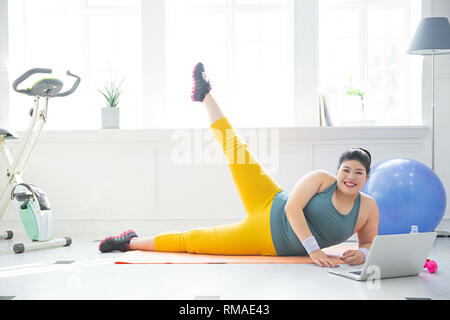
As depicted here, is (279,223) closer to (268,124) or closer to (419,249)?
→ (419,249)

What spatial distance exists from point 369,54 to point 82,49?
256cm

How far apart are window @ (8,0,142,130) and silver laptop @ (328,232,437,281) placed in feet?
9.32

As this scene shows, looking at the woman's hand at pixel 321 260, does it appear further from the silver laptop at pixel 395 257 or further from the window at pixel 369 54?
the window at pixel 369 54

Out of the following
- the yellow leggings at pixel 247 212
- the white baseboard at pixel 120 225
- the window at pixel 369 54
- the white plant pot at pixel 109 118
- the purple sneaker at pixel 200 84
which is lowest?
the white baseboard at pixel 120 225

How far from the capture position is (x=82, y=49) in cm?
477

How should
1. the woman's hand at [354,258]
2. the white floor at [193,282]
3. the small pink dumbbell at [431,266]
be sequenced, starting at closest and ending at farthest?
the white floor at [193,282]
the small pink dumbbell at [431,266]
the woman's hand at [354,258]

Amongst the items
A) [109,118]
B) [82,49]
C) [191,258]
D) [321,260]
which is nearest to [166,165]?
[109,118]

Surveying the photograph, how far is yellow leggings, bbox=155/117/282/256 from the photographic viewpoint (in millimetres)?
2941

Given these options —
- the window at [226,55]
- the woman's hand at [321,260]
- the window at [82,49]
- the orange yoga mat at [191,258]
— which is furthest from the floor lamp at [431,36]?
the window at [82,49]

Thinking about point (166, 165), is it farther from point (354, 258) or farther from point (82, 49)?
point (354, 258)

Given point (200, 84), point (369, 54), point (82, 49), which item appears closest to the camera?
point (200, 84)

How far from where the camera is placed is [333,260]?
2912 mm

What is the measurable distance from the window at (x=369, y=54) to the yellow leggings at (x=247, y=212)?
1.83m

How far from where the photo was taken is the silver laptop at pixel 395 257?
2.31 m
